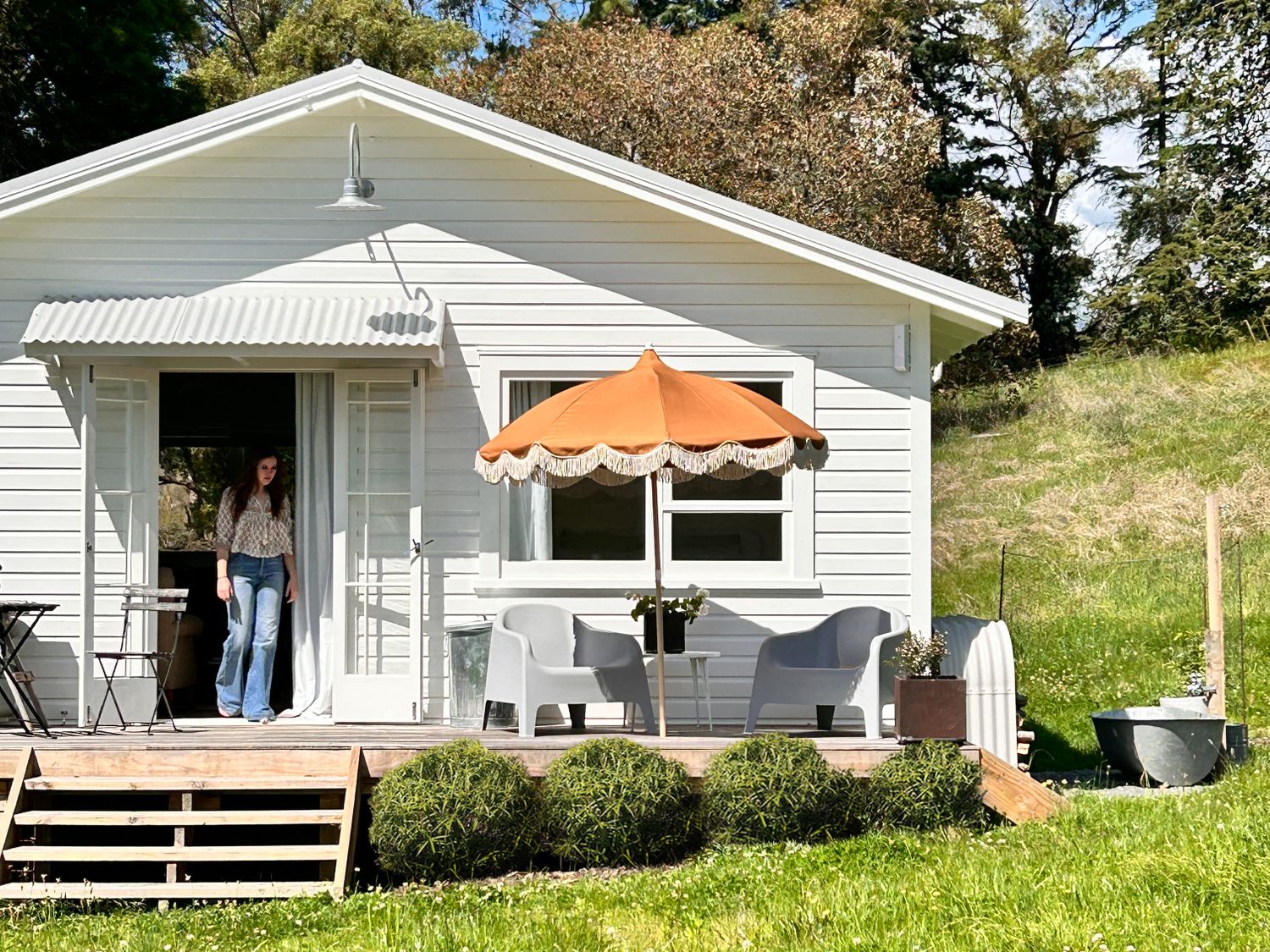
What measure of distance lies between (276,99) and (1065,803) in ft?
19.4

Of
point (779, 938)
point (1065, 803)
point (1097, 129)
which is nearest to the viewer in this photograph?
point (779, 938)

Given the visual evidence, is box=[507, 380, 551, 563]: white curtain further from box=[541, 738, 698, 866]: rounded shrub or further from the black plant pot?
box=[541, 738, 698, 866]: rounded shrub

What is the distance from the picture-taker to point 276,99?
8.79m

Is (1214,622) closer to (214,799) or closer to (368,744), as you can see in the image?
(368,744)

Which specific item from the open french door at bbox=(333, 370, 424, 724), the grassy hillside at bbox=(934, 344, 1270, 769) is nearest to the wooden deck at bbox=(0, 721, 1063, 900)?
the open french door at bbox=(333, 370, 424, 724)

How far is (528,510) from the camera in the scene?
9102 millimetres

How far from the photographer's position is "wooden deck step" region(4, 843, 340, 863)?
22.5 ft

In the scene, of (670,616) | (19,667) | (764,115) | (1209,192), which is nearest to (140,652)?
(19,667)

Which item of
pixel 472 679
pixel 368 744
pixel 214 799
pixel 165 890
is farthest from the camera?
pixel 472 679

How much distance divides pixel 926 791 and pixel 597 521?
2.84 meters

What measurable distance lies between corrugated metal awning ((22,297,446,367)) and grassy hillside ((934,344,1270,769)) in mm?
5417

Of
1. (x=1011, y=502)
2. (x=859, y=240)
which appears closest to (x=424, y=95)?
(x=1011, y=502)

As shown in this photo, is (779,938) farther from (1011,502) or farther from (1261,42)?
(1261,42)

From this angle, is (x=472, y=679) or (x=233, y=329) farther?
(x=472, y=679)
